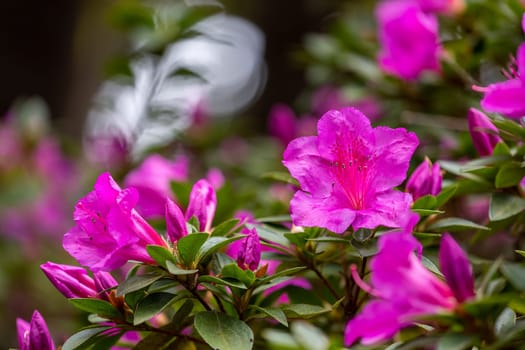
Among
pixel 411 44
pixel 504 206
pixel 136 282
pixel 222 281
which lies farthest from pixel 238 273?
pixel 411 44

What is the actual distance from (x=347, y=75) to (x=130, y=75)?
72cm

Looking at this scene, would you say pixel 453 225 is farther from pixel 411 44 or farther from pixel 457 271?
pixel 411 44

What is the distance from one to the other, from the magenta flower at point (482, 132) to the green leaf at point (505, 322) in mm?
311

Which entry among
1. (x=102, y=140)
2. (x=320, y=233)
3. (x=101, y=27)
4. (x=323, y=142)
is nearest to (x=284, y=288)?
(x=320, y=233)

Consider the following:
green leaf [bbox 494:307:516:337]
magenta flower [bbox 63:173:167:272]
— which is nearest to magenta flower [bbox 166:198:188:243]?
magenta flower [bbox 63:173:167:272]

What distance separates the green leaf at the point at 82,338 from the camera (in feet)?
3.13

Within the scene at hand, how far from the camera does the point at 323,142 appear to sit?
1.05 metres

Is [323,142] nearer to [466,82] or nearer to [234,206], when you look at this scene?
[234,206]

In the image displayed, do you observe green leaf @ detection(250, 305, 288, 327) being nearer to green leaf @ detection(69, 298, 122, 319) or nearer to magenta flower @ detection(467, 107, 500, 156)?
green leaf @ detection(69, 298, 122, 319)

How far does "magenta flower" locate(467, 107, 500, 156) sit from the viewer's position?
1088mm

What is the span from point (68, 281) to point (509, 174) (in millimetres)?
713

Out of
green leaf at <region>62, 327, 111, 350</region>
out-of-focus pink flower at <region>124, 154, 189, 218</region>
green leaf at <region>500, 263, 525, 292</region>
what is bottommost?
out-of-focus pink flower at <region>124, 154, 189, 218</region>

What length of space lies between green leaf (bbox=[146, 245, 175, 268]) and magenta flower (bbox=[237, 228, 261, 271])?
0.34 ft

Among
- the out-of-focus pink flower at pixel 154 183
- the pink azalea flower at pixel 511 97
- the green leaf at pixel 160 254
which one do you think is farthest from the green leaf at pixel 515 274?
the out-of-focus pink flower at pixel 154 183
